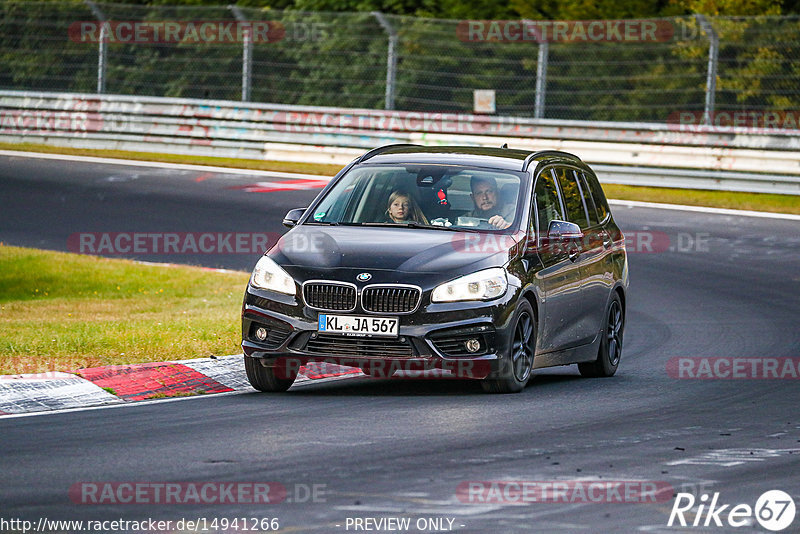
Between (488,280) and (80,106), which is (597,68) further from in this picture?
(488,280)

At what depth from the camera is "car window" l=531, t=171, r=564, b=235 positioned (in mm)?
11008

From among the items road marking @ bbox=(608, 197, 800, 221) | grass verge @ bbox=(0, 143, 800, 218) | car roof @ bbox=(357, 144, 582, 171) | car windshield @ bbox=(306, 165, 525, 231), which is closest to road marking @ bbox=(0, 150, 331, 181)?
grass verge @ bbox=(0, 143, 800, 218)

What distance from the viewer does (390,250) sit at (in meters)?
9.95

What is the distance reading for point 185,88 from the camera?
3045 cm

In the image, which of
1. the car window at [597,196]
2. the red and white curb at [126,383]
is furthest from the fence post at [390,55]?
the red and white curb at [126,383]

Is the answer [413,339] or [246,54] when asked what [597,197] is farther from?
[246,54]

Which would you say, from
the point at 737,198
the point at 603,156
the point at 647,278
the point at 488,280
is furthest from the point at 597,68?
the point at 488,280

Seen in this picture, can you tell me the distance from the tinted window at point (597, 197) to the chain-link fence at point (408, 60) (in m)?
12.3

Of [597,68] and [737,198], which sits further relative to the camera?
[597,68]

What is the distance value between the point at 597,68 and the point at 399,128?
385 cm

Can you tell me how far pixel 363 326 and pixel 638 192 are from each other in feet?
53.3

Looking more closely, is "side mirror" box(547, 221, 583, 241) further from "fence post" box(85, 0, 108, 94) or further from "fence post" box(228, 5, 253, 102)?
"fence post" box(85, 0, 108, 94)

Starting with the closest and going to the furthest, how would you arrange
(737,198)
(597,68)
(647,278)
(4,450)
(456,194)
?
(4,450) < (456,194) < (647,278) < (737,198) < (597,68)

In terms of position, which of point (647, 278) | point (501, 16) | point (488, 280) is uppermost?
point (501, 16)
